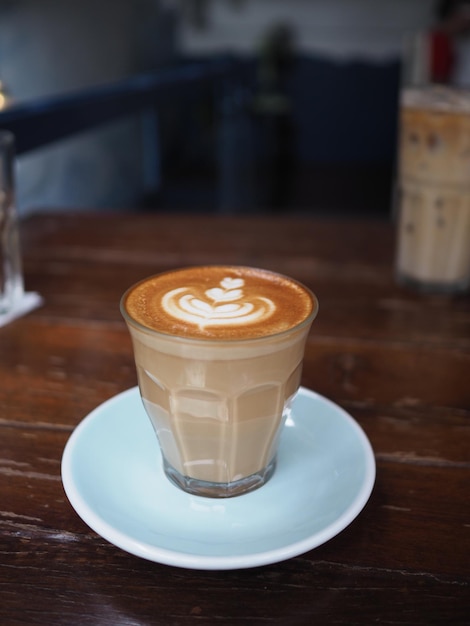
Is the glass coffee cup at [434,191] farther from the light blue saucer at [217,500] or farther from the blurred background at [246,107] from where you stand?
the blurred background at [246,107]

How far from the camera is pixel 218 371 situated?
0.40 meters

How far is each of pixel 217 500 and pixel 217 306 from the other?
0.42 ft

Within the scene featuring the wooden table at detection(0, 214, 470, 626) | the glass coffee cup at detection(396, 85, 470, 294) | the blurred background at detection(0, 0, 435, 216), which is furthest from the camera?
the blurred background at detection(0, 0, 435, 216)

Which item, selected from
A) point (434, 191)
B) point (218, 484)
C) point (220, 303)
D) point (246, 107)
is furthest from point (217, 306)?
point (246, 107)

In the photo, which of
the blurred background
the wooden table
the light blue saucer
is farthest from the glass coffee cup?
the blurred background

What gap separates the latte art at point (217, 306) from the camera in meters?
0.42

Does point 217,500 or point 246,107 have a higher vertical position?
point 217,500

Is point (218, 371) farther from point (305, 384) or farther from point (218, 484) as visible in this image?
point (305, 384)

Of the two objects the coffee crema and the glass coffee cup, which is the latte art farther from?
the glass coffee cup

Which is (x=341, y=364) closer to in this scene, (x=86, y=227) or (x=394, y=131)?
(x=86, y=227)

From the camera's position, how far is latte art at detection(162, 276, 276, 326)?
1.39ft

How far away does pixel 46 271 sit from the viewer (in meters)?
0.88

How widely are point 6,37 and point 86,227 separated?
1098mm

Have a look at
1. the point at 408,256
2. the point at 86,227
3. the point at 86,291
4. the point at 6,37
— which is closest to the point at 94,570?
the point at 86,291
